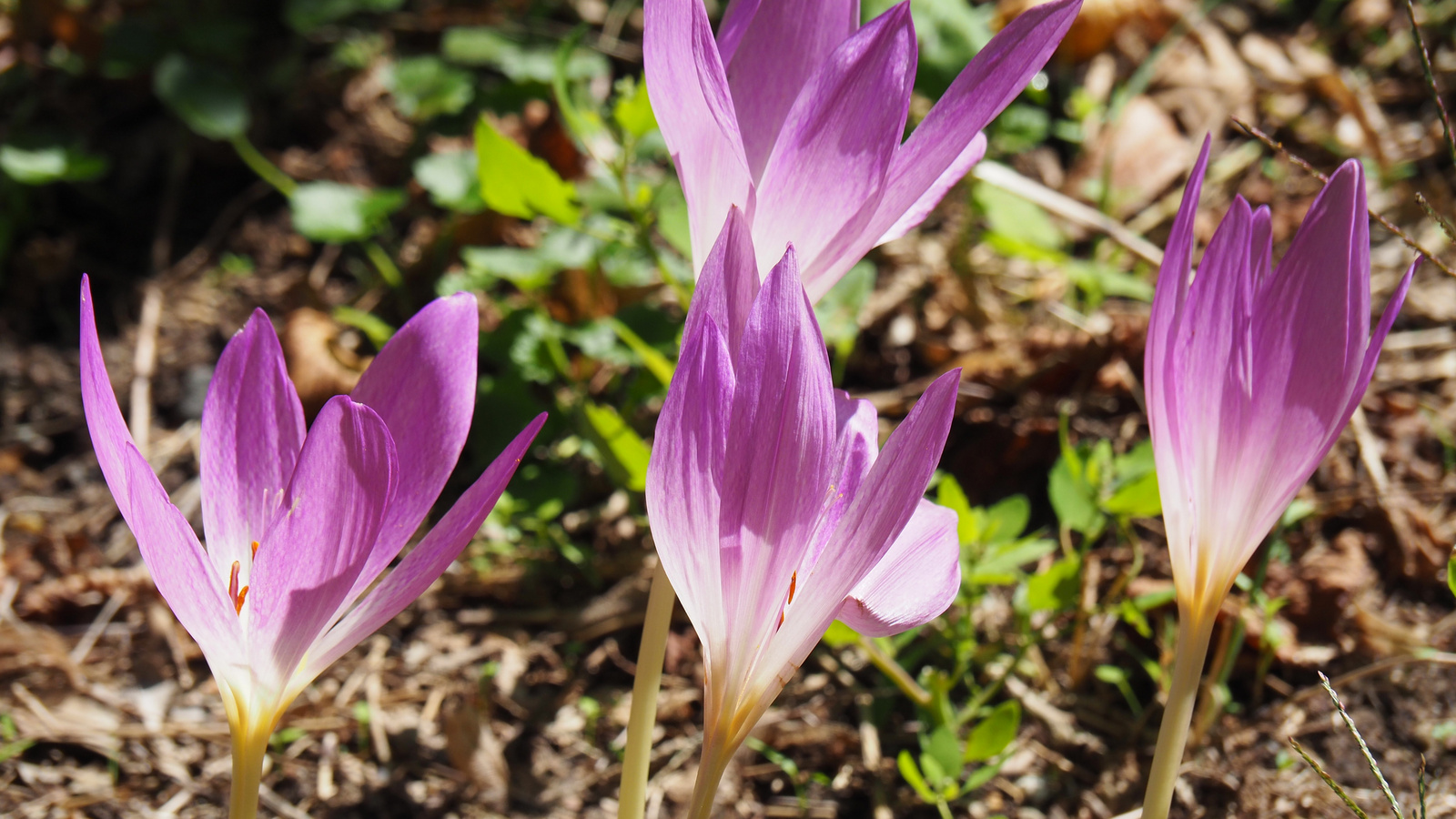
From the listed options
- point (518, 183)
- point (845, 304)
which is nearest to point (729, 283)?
point (518, 183)

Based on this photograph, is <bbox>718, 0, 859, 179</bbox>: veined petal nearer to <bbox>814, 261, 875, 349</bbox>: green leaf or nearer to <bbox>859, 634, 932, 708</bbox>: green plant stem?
<bbox>859, 634, 932, 708</bbox>: green plant stem

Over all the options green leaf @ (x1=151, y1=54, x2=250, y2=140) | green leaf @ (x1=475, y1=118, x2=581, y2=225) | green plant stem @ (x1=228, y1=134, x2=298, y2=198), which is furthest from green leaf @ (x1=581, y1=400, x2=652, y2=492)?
green leaf @ (x1=151, y1=54, x2=250, y2=140)

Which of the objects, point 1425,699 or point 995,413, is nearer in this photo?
point 1425,699

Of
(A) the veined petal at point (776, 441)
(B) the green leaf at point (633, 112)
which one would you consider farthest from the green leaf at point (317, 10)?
(A) the veined petal at point (776, 441)

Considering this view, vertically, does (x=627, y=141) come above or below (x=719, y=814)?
above

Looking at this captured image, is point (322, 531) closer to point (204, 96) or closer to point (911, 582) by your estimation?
point (911, 582)

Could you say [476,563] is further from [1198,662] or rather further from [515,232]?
[1198,662]

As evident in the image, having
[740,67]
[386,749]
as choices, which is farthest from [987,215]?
[386,749]
